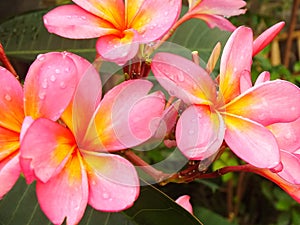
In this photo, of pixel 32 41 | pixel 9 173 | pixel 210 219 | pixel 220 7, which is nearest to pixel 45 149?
pixel 9 173

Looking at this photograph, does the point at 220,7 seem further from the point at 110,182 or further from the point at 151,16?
the point at 110,182

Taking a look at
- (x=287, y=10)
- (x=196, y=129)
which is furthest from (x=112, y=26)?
(x=287, y=10)

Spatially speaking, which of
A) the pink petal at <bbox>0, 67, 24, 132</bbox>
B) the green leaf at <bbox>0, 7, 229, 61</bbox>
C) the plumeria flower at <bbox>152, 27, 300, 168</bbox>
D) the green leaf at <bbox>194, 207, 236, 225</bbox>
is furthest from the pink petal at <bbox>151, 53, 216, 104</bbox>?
the green leaf at <bbox>194, 207, 236, 225</bbox>

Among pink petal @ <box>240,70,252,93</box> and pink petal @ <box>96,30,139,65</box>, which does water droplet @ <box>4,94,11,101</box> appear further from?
pink petal @ <box>240,70,252,93</box>

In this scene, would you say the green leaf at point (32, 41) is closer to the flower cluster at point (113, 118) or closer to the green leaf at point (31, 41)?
the green leaf at point (31, 41)

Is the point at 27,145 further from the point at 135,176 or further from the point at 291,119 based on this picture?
the point at 291,119

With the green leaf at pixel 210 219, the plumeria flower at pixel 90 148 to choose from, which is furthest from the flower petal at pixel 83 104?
the green leaf at pixel 210 219
